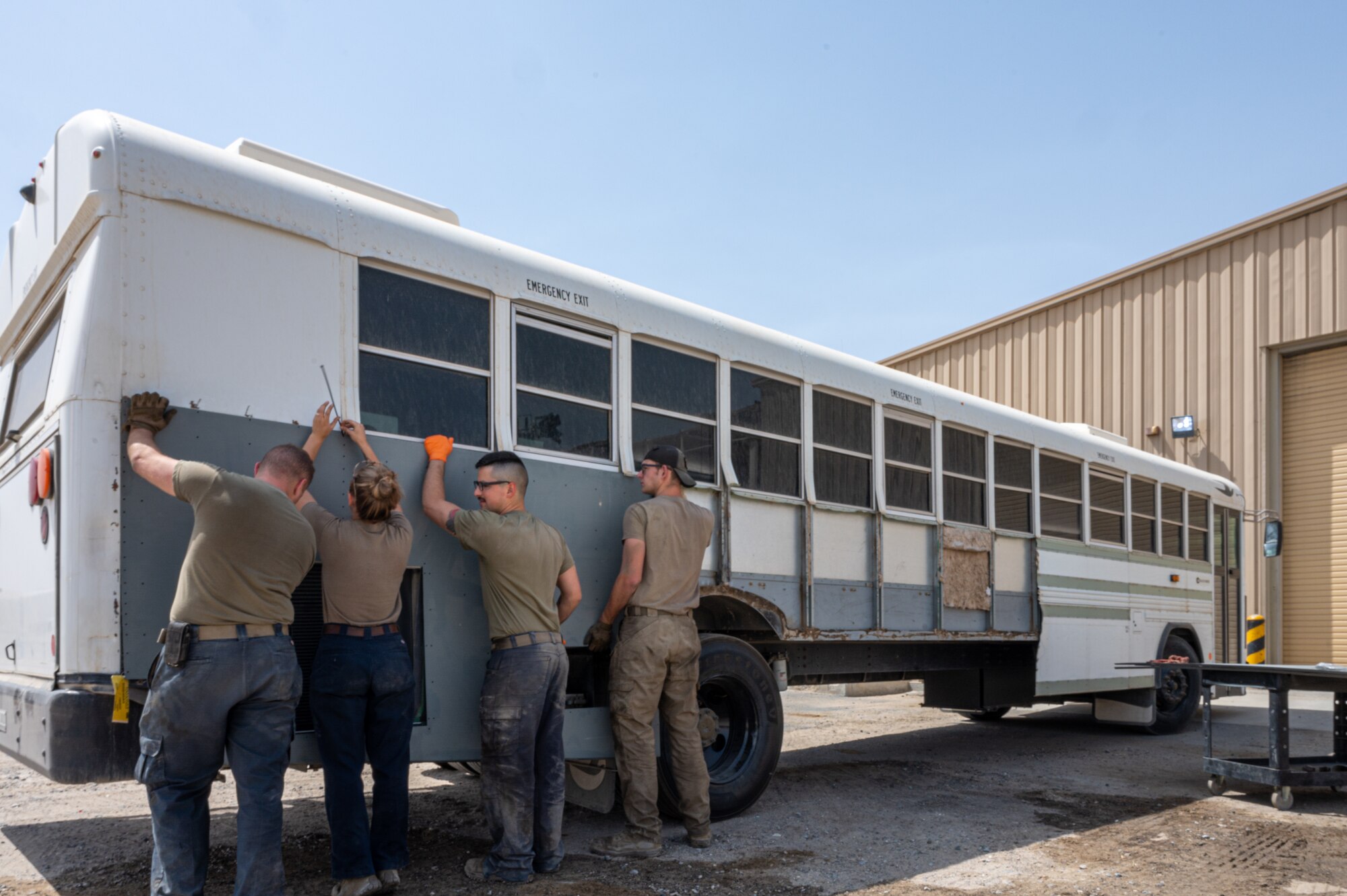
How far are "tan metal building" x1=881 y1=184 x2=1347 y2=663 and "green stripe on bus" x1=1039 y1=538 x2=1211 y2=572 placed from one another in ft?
12.0

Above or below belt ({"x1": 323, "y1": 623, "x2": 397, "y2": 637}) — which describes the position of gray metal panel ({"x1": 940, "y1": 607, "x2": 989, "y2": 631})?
below

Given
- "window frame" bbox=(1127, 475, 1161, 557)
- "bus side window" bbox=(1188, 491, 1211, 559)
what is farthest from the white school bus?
"bus side window" bbox=(1188, 491, 1211, 559)

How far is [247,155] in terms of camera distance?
489 centimetres

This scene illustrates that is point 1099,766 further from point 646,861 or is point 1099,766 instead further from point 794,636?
point 646,861

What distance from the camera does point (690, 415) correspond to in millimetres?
6355

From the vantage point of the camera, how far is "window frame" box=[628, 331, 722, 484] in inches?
238

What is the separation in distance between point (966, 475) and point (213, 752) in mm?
6111

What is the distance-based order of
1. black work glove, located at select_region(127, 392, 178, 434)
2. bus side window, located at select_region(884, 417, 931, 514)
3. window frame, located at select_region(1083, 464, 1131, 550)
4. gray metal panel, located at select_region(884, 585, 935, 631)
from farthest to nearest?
window frame, located at select_region(1083, 464, 1131, 550) → bus side window, located at select_region(884, 417, 931, 514) → gray metal panel, located at select_region(884, 585, 935, 631) → black work glove, located at select_region(127, 392, 178, 434)

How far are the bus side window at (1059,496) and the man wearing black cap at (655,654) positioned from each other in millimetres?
4621

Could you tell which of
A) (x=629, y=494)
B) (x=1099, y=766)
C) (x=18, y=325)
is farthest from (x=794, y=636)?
(x=18, y=325)

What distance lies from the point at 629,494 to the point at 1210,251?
14.1m

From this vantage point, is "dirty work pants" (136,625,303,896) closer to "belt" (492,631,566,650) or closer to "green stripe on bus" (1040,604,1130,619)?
"belt" (492,631,566,650)

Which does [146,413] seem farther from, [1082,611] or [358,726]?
[1082,611]

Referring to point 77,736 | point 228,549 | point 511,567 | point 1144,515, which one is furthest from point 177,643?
point 1144,515
